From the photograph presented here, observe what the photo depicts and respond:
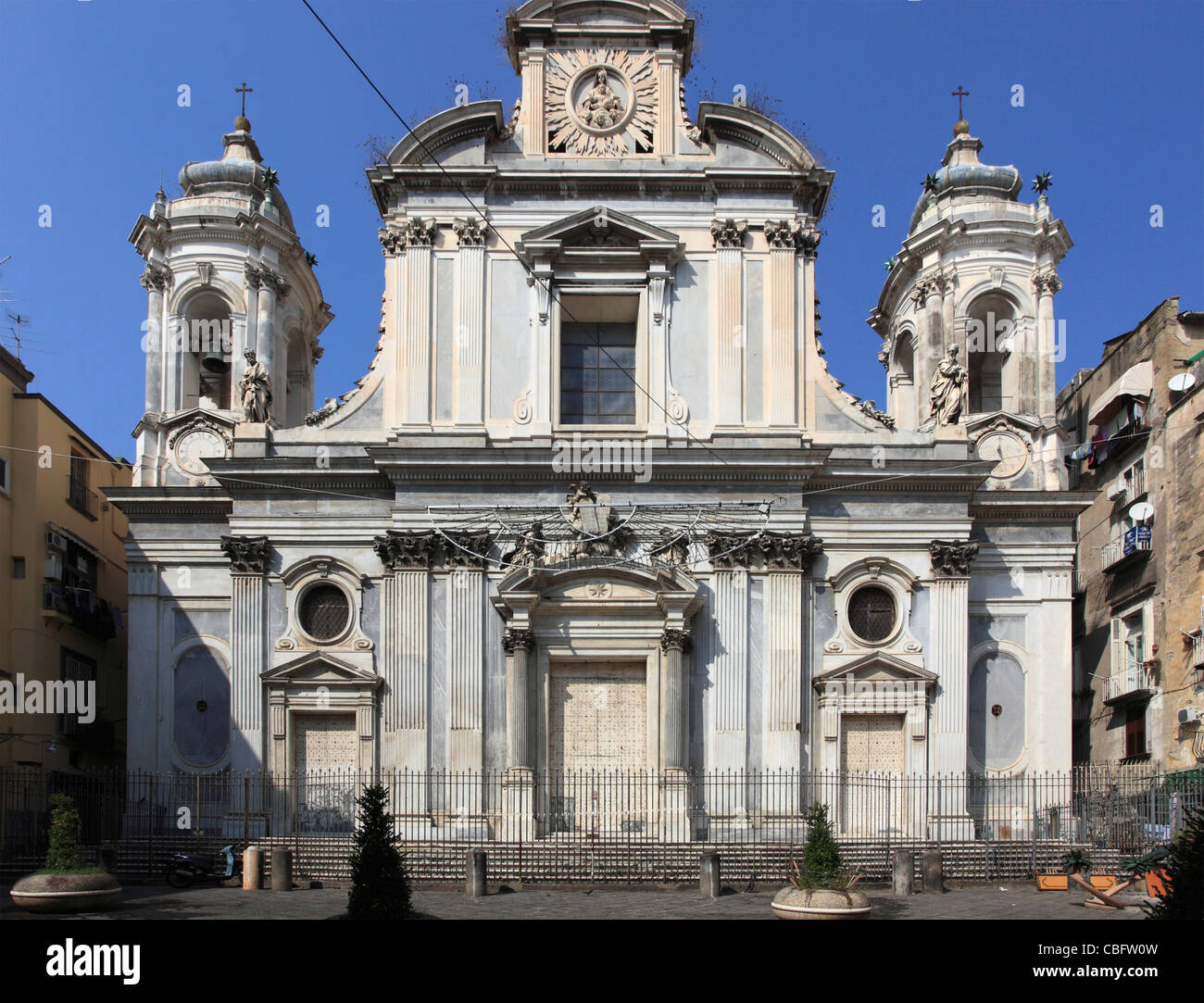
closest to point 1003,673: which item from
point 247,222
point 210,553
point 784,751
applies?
point 784,751

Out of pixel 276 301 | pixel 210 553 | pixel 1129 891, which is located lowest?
pixel 1129 891

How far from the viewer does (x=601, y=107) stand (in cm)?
2809

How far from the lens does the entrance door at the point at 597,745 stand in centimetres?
2538

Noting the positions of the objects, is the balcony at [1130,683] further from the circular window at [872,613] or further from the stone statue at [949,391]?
the stone statue at [949,391]

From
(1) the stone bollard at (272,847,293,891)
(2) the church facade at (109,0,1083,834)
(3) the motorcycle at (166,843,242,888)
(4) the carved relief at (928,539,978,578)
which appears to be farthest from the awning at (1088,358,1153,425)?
(3) the motorcycle at (166,843,242,888)

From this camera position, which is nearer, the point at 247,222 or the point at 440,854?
the point at 440,854

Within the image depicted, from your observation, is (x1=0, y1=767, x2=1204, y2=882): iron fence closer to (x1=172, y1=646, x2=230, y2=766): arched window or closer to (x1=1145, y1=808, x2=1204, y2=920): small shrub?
(x1=172, y1=646, x2=230, y2=766): arched window

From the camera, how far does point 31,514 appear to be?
31922 millimetres

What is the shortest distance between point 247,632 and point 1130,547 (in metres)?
19.6

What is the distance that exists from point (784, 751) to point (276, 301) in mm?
14583

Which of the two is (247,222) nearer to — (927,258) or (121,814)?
(121,814)

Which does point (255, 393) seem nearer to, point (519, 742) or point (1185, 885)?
point (519, 742)
